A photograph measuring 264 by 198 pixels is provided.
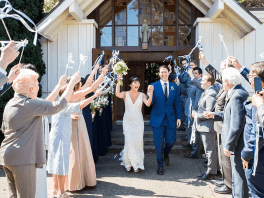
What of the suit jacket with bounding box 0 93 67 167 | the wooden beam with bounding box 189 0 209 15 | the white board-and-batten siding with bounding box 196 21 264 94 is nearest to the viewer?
the suit jacket with bounding box 0 93 67 167

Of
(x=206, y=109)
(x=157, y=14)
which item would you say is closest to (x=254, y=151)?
(x=206, y=109)

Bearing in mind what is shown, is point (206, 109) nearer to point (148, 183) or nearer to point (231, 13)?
point (148, 183)

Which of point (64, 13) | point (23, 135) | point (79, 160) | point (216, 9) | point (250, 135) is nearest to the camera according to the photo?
point (23, 135)

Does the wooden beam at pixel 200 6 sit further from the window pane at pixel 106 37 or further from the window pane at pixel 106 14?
the window pane at pixel 106 37

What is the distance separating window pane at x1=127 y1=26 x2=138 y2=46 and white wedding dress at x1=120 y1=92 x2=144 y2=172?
3.81 meters

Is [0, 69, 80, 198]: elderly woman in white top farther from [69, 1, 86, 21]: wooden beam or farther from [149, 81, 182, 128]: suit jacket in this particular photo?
[69, 1, 86, 21]: wooden beam

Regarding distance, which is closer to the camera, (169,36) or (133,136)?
(133,136)

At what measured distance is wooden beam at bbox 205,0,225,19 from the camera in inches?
283

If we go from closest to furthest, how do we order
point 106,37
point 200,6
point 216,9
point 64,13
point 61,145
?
1. point 61,145
2. point 216,9
3. point 64,13
4. point 200,6
5. point 106,37

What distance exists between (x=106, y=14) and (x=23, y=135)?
7209 mm

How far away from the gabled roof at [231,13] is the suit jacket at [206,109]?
3334 mm

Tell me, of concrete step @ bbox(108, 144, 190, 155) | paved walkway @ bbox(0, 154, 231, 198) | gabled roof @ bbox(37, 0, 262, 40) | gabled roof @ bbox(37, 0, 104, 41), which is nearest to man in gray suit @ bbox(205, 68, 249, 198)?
paved walkway @ bbox(0, 154, 231, 198)

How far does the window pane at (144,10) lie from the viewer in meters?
8.93

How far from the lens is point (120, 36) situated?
902cm
